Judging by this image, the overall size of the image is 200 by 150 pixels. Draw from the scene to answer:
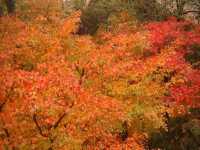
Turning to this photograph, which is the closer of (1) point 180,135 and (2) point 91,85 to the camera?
(2) point 91,85

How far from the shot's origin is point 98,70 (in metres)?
32.2

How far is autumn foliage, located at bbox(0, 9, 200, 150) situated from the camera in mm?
25531

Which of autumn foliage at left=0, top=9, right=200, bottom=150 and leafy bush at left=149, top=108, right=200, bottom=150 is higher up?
autumn foliage at left=0, top=9, right=200, bottom=150

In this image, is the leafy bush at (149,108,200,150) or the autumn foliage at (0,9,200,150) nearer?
the autumn foliage at (0,9,200,150)

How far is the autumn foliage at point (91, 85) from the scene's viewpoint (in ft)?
83.8

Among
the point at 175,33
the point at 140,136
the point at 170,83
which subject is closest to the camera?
the point at 140,136

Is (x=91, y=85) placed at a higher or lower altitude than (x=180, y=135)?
higher

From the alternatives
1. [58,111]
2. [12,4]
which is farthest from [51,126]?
[12,4]

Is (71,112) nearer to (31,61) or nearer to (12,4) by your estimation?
(31,61)

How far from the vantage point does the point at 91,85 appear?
3148 centimetres

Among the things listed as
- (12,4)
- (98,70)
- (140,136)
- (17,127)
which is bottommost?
(140,136)

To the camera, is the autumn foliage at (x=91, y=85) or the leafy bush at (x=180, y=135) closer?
the autumn foliage at (x=91, y=85)

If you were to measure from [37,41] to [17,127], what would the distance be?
34.0 feet

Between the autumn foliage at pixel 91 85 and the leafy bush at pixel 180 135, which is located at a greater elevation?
the autumn foliage at pixel 91 85
